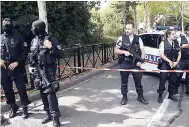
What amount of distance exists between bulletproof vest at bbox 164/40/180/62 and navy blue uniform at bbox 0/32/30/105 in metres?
2.93

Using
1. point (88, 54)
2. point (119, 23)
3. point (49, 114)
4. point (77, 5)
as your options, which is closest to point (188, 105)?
point (49, 114)

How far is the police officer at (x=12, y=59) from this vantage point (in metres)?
5.10

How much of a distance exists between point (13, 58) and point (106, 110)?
2095 mm

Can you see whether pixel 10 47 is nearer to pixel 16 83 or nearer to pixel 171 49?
pixel 16 83

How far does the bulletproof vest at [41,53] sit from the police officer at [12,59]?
0.48 metres

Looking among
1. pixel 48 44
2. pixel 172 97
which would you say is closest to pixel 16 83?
pixel 48 44

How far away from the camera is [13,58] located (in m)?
5.18

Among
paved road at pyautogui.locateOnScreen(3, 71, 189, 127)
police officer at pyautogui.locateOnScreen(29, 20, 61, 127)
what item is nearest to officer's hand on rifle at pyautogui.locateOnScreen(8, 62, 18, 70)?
police officer at pyautogui.locateOnScreen(29, 20, 61, 127)

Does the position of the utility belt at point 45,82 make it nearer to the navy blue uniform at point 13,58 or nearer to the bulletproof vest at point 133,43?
the navy blue uniform at point 13,58

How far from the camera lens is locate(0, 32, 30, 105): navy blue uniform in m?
5.12

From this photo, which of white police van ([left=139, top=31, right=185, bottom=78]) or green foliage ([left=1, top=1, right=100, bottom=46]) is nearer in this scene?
white police van ([left=139, top=31, right=185, bottom=78])

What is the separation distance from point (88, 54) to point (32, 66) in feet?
18.1

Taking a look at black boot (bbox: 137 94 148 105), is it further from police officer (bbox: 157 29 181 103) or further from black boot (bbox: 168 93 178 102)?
black boot (bbox: 168 93 178 102)

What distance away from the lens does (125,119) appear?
206 inches
